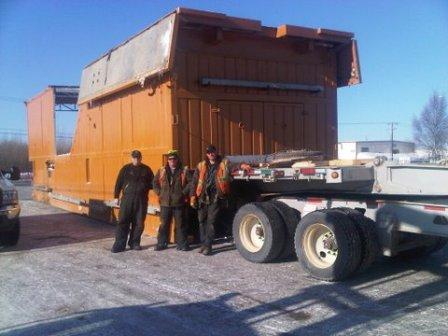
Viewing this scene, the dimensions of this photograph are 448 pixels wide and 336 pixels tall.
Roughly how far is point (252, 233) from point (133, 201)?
2.16m

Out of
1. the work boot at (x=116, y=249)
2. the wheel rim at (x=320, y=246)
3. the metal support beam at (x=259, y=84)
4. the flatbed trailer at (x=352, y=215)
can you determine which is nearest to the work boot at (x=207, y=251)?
the flatbed trailer at (x=352, y=215)

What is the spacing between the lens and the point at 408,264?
7.04 m

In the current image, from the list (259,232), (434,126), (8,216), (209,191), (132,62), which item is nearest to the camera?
(259,232)

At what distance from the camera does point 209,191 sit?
7883 millimetres

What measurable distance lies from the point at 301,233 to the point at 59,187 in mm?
9864

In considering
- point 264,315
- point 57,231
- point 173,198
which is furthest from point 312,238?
point 57,231

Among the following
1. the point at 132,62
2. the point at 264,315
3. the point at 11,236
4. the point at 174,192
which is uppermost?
the point at 132,62

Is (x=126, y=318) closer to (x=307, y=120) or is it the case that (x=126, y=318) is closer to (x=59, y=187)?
(x=307, y=120)

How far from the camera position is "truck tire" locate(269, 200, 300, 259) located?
23.5ft

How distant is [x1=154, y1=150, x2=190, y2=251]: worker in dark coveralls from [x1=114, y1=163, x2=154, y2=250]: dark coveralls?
27 centimetres

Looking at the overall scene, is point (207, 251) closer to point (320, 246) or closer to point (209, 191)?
point (209, 191)

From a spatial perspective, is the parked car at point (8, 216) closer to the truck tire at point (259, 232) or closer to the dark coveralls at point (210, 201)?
the dark coveralls at point (210, 201)

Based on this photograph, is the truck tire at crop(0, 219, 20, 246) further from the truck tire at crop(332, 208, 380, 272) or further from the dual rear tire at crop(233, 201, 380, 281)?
the truck tire at crop(332, 208, 380, 272)

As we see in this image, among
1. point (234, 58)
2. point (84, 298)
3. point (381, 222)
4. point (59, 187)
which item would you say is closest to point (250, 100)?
point (234, 58)
